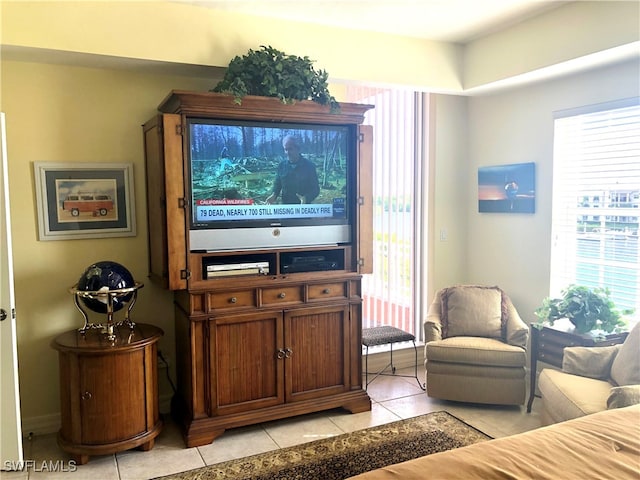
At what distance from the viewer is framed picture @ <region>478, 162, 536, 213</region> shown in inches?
159

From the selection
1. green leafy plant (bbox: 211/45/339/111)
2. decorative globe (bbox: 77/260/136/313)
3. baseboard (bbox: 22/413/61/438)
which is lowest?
baseboard (bbox: 22/413/61/438)

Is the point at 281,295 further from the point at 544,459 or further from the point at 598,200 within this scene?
the point at 598,200

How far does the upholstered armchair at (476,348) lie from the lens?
354cm

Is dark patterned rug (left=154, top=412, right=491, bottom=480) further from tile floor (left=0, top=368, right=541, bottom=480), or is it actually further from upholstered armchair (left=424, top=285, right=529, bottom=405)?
upholstered armchair (left=424, top=285, right=529, bottom=405)

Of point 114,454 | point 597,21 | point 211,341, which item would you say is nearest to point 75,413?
point 114,454

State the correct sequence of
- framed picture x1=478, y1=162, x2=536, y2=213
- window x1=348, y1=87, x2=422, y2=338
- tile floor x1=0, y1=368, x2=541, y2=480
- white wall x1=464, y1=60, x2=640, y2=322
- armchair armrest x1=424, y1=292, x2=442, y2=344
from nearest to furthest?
tile floor x1=0, y1=368, x2=541, y2=480 < white wall x1=464, y1=60, x2=640, y2=322 < armchair armrest x1=424, y1=292, x2=442, y2=344 < framed picture x1=478, y1=162, x2=536, y2=213 < window x1=348, y1=87, x2=422, y2=338

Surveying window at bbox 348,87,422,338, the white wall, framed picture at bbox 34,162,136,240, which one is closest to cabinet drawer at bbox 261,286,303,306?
framed picture at bbox 34,162,136,240

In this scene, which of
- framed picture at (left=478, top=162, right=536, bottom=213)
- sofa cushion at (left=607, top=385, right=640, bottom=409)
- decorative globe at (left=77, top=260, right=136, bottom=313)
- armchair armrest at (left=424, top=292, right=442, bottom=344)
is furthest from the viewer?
framed picture at (left=478, top=162, right=536, bottom=213)

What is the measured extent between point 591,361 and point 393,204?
2.06 m

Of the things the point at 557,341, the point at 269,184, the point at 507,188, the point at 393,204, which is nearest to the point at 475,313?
the point at 557,341

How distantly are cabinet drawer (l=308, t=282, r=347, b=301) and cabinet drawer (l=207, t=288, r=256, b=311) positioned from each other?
0.40 metres

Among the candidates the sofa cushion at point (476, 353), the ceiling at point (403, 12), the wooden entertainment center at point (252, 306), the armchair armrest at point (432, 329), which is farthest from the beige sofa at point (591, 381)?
the ceiling at point (403, 12)

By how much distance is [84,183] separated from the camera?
131 inches

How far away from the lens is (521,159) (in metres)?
4.11
